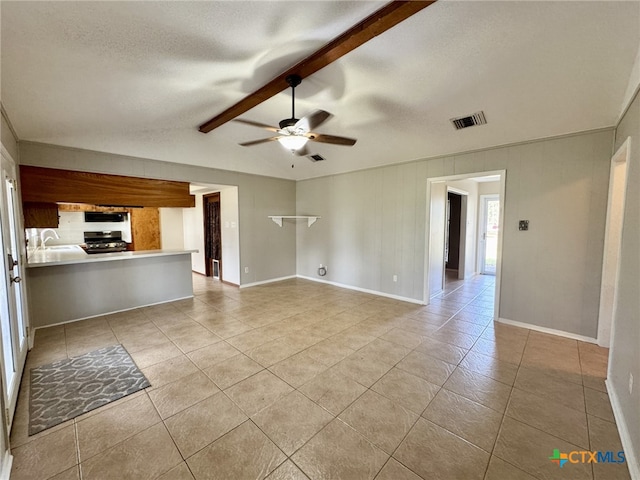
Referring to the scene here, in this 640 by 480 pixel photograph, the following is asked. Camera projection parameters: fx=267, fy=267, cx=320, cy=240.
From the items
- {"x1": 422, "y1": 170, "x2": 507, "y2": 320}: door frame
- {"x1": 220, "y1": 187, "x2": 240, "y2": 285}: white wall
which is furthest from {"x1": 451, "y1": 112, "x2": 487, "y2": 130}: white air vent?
{"x1": 220, "y1": 187, "x2": 240, "y2": 285}: white wall

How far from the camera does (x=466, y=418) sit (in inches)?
78.2

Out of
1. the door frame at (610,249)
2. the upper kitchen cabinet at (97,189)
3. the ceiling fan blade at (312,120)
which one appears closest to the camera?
the ceiling fan blade at (312,120)

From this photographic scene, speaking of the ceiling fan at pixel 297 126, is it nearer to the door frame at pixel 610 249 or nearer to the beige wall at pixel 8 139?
the beige wall at pixel 8 139

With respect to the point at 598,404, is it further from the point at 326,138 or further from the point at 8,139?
the point at 8,139

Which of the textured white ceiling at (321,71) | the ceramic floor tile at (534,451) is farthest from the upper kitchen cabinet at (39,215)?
the ceramic floor tile at (534,451)

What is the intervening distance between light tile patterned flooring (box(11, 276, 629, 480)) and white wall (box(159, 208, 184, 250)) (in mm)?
4102

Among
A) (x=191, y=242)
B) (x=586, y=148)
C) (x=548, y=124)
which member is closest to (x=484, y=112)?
(x=548, y=124)

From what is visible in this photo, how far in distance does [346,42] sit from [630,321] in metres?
2.83

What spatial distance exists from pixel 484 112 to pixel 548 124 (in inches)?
31.3

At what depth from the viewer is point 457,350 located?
9.91 feet

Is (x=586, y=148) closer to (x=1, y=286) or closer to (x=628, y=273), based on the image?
(x=628, y=273)

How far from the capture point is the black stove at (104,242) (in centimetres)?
666

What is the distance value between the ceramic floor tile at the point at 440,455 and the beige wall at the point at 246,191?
15.4ft

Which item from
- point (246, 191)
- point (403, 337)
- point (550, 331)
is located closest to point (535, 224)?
point (550, 331)
